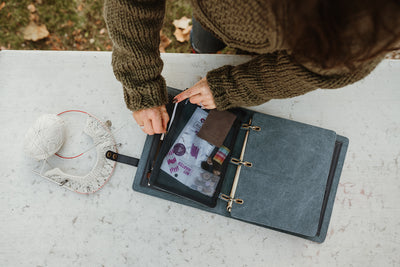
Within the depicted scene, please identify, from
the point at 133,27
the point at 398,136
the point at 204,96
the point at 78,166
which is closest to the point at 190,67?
the point at 204,96

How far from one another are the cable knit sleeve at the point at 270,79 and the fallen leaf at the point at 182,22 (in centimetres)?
93

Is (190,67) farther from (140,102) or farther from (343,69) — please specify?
(343,69)

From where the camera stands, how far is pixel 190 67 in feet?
3.22

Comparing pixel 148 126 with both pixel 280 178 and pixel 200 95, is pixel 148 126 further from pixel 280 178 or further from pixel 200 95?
pixel 280 178

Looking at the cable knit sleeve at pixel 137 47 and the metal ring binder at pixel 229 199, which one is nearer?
the cable knit sleeve at pixel 137 47

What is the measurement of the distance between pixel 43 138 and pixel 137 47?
454 mm

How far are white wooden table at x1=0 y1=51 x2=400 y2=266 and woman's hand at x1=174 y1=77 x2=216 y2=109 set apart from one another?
170mm

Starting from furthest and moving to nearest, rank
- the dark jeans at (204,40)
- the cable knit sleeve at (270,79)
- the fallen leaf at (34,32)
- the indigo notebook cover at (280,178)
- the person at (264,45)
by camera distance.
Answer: the fallen leaf at (34,32)
the dark jeans at (204,40)
the indigo notebook cover at (280,178)
the cable knit sleeve at (270,79)
the person at (264,45)

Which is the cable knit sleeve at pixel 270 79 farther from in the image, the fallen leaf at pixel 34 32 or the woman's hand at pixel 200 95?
the fallen leaf at pixel 34 32

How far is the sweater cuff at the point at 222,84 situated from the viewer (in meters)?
0.76

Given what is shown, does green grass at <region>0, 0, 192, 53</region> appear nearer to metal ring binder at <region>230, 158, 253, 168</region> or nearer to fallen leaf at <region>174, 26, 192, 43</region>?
fallen leaf at <region>174, 26, 192, 43</region>

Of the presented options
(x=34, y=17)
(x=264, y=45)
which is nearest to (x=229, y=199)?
(x=264, y=45)

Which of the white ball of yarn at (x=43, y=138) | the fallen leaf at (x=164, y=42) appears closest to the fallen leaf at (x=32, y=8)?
the fallen leaf at (x=164, y=42)

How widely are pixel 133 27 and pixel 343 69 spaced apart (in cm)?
51
